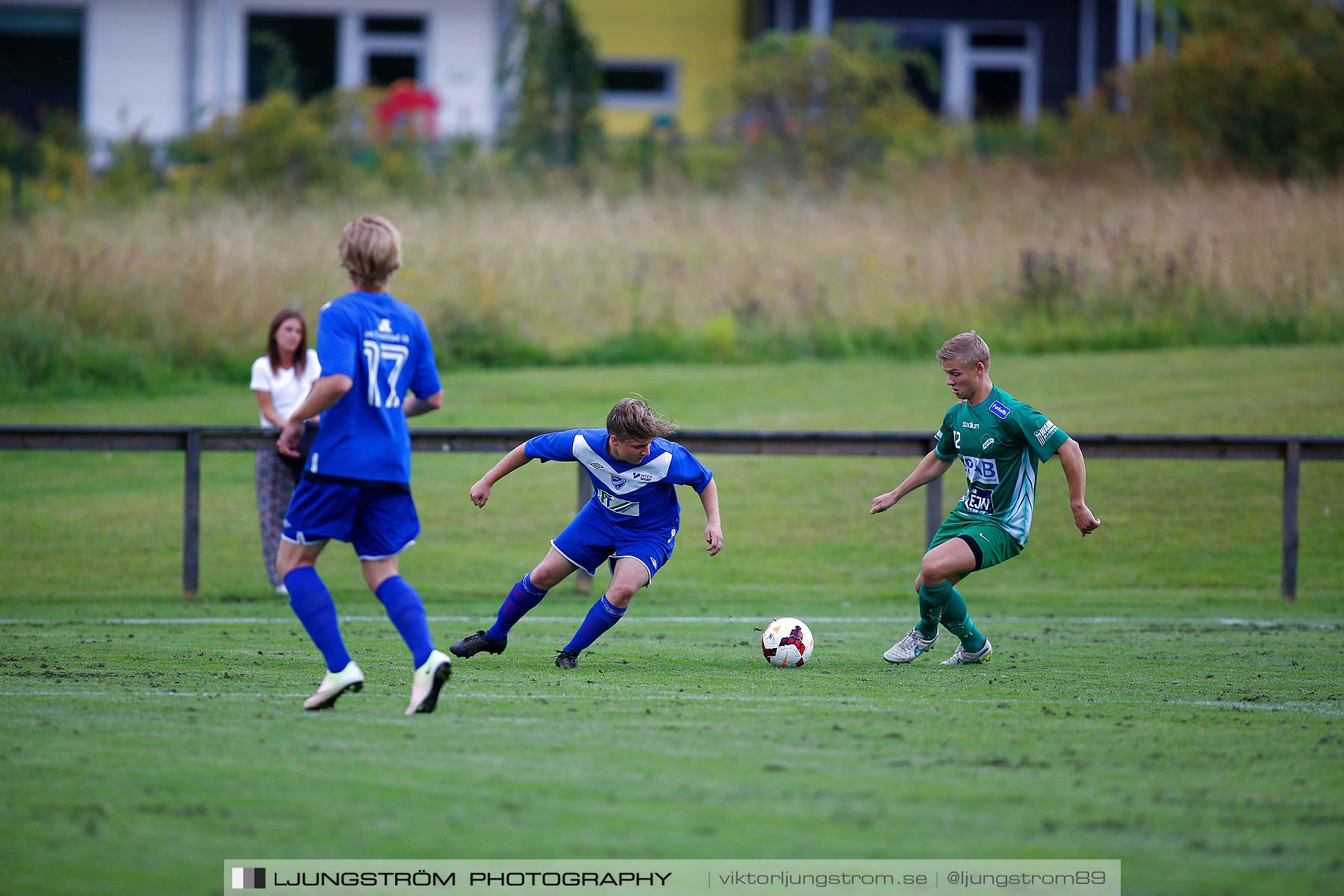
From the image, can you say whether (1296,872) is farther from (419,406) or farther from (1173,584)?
(1173,584)

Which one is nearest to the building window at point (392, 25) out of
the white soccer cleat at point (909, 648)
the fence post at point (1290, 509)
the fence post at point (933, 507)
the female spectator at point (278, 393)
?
the female spectator at point (278, 393)

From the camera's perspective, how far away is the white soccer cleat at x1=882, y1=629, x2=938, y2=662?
25.0 ft

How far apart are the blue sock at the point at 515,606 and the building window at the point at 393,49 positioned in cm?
2473

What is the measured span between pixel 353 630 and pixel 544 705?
3.27 meters

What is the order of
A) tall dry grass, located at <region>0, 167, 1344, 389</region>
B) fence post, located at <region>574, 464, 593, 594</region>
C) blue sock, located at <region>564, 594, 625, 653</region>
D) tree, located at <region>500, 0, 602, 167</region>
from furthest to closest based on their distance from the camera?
tree, located at <region>500, 0, 602, 167</region> → tall dry grass, located at <region>0, 167, 1344, 389</region> → fence post, located at <region>574, 464, 593, 594</region> → blue sock, located at <region>564, 594, 625, 653</region>

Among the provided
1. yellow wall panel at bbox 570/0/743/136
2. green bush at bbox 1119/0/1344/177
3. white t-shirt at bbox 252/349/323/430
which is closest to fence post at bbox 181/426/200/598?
white t-shirt at bbox 252/349/323/430

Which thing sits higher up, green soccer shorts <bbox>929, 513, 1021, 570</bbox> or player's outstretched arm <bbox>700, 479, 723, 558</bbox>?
player's outstretched arm <bbox>700, 479, 723, 558</bbox>

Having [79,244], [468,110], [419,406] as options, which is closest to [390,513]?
[419,406]

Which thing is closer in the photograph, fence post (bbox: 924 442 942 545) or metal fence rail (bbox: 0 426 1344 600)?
metal fence rail (bbox: 0 426 1344 600)

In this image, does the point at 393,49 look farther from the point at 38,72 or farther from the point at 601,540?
the point at 601,540

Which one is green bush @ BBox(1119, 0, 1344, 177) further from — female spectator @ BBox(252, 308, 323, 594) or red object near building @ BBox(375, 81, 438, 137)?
female spectator @ BBox(252, 308, 323, 594)

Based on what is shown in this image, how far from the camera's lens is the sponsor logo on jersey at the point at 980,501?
7.48 metres

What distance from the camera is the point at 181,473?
48.3ft

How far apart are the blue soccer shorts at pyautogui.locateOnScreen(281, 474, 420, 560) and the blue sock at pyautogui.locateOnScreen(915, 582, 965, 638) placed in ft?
9.16
